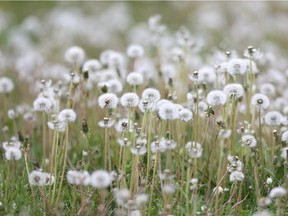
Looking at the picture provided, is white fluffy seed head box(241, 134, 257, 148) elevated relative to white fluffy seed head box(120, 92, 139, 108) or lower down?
lower down

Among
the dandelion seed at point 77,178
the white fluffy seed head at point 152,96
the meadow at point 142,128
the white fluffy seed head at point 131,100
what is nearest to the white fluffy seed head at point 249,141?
the meadow at point 142,128

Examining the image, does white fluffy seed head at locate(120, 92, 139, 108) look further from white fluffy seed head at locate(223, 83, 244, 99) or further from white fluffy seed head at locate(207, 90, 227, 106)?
white fluffy seed head at locate(223, 83, 244, 99)

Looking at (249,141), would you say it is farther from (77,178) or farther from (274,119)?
(77,178)

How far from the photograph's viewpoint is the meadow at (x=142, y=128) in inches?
120

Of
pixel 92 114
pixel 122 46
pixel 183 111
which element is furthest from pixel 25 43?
pixel 183 111

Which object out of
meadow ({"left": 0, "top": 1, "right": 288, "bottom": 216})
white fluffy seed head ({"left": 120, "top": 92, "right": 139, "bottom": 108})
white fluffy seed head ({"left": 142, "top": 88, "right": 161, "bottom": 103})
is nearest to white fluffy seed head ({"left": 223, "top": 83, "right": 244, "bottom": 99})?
meadow ({"left": 0, "top": 1, "right": 288, "bottom": 216})

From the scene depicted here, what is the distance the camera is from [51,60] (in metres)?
7.97

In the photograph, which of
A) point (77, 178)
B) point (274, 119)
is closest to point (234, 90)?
point (274, 119)

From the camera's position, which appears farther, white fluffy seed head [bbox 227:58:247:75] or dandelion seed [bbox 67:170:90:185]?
white fluffy seed head [bbox 227:58:247:75]

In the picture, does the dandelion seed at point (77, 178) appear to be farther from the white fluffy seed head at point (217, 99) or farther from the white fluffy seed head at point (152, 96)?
the white fluffy seed head at point (217, 99)

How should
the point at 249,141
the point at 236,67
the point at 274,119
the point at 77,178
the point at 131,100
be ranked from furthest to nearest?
the point at 274,119
the point at 236,67
the point at 131,100
the point at 249,141
the point at 77,178

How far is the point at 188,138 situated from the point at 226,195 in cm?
81

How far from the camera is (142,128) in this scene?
3.11 metres

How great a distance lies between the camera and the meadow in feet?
10.0
